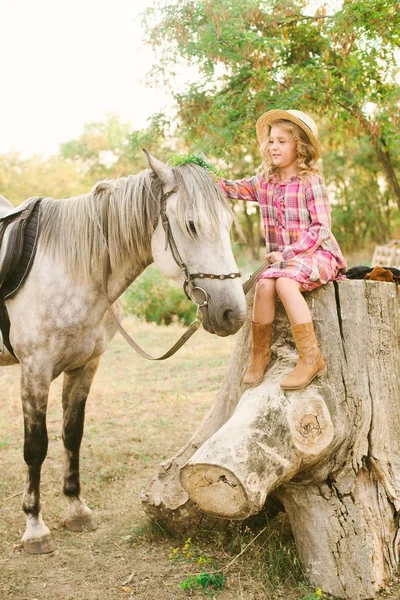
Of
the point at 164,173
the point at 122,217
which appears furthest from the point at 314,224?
the point at 122,217

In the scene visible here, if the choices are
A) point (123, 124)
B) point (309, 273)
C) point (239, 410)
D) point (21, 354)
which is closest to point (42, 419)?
point (21, 354)

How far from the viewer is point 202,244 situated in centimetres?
283

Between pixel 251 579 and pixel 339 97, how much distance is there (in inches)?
188

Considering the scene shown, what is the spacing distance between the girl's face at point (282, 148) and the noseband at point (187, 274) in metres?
0.63

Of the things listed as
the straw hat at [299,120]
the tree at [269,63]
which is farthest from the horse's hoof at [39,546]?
the tree at [269,63]

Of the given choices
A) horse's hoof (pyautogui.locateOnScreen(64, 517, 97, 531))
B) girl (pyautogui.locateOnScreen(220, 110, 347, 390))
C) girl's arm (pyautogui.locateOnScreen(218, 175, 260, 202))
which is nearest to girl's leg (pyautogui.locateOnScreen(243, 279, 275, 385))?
girl (pyautogui.locateOnScreen(220, 110, 347, 390))

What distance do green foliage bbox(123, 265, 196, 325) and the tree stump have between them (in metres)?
8.94

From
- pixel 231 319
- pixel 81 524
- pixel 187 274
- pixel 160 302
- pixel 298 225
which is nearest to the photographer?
pixel 231 319

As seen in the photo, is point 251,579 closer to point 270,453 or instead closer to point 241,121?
point 270,453

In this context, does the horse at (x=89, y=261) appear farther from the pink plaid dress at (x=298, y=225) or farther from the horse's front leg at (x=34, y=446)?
the pink plaid dress at (x=298, y=225)

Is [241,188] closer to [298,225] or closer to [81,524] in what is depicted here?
[298,225]

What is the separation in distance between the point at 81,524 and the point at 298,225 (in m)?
2.37

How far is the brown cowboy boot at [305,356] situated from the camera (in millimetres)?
2703

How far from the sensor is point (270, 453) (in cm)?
247
